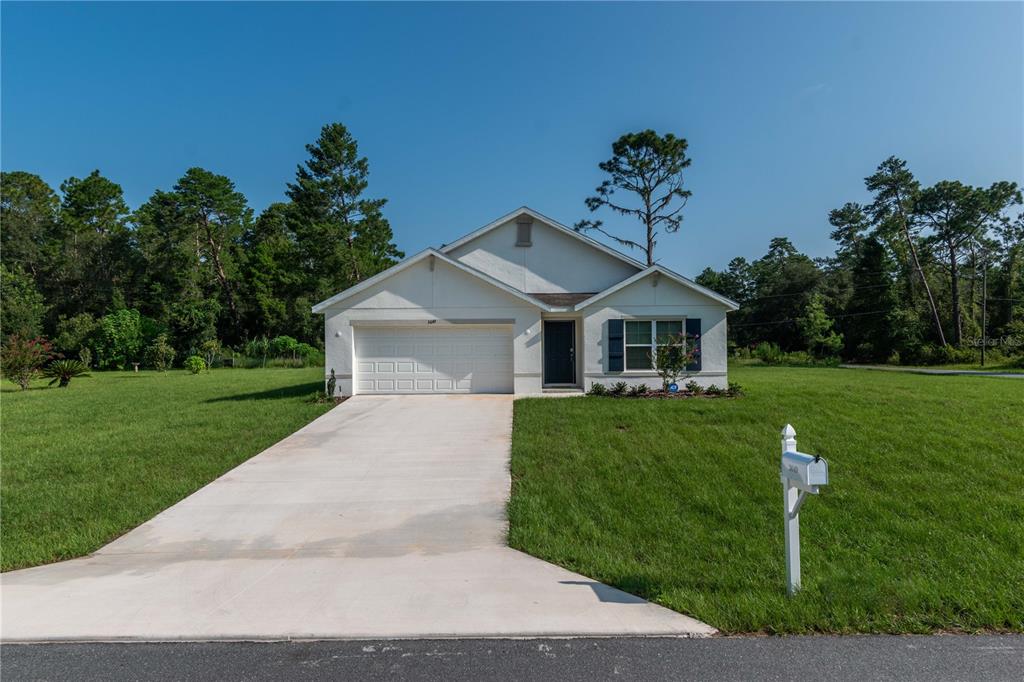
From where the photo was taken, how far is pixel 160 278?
39094 millimetres

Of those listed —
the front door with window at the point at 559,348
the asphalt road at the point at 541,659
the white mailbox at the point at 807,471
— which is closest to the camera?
the asphalt road at the point at 541,659

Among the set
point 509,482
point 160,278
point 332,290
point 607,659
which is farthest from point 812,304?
point 160,278

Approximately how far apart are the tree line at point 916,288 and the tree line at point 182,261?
34.9 m

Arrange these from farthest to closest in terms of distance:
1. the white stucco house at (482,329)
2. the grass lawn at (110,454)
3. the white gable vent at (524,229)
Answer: the white gable vent at (524,229)
the white stucco house at (482,329)
the grass lawn at (110,454)

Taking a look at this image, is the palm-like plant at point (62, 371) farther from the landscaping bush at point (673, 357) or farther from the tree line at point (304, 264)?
the landscaping bush at point (673, 357)

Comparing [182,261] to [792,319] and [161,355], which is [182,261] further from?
[792,319]

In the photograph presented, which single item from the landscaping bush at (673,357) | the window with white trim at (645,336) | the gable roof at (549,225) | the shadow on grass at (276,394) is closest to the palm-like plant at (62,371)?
the shadow on grass at (276,394)

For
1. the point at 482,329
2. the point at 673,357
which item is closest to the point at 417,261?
the point at 482,329

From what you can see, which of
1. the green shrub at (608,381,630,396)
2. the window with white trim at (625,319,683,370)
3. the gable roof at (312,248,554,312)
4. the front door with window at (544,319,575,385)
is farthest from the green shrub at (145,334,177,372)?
the window with white trim at (625,319,683,370)

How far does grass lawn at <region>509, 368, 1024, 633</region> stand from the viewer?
3.90 m

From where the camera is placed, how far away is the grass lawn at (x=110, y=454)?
233 inches

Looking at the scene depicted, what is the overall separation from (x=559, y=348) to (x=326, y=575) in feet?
39.5

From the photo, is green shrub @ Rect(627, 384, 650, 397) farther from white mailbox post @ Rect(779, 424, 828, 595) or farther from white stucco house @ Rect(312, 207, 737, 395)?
white mailbox post @ Rect(779, 424, 828, 595)

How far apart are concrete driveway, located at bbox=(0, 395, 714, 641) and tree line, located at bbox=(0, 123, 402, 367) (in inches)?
1230
